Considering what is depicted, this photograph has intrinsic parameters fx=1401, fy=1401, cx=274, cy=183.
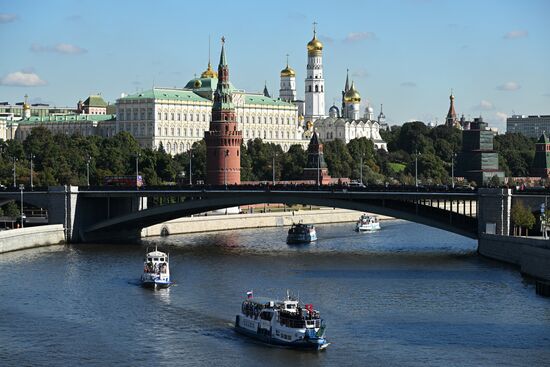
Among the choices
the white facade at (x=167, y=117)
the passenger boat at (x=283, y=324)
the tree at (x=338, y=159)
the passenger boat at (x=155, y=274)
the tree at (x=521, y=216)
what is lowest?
the passenger boat at (x=283, y=324)

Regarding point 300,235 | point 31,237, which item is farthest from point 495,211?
point 31,237

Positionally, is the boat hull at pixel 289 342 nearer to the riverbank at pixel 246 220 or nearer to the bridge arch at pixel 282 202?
the bridge arch at pixel 282 202

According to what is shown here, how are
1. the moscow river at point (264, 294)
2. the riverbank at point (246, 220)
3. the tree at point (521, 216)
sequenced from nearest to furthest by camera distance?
the moscow river at point (264, 294)
the tree at point (521, 216)
the riverbank at point (246, 220)

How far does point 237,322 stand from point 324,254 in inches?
1111

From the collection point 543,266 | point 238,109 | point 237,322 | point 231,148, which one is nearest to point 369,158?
point 238,109

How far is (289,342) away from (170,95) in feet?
438

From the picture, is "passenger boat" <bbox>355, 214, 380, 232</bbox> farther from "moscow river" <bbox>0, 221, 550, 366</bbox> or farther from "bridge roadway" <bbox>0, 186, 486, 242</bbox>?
"moscow river" <bbox>0, 221, 550, 366</bbox>

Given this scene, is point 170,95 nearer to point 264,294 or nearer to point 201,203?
point 201,203

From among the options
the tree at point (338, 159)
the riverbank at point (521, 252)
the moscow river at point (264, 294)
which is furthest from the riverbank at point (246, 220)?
the tree at point (338, 159)

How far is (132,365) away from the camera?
1849 inches

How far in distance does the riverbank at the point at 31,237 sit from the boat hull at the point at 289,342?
29775 mm

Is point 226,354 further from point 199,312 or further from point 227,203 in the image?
point 227,203

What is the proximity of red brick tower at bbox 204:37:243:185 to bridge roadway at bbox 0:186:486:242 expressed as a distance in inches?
1031

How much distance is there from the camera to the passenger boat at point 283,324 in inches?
1949
